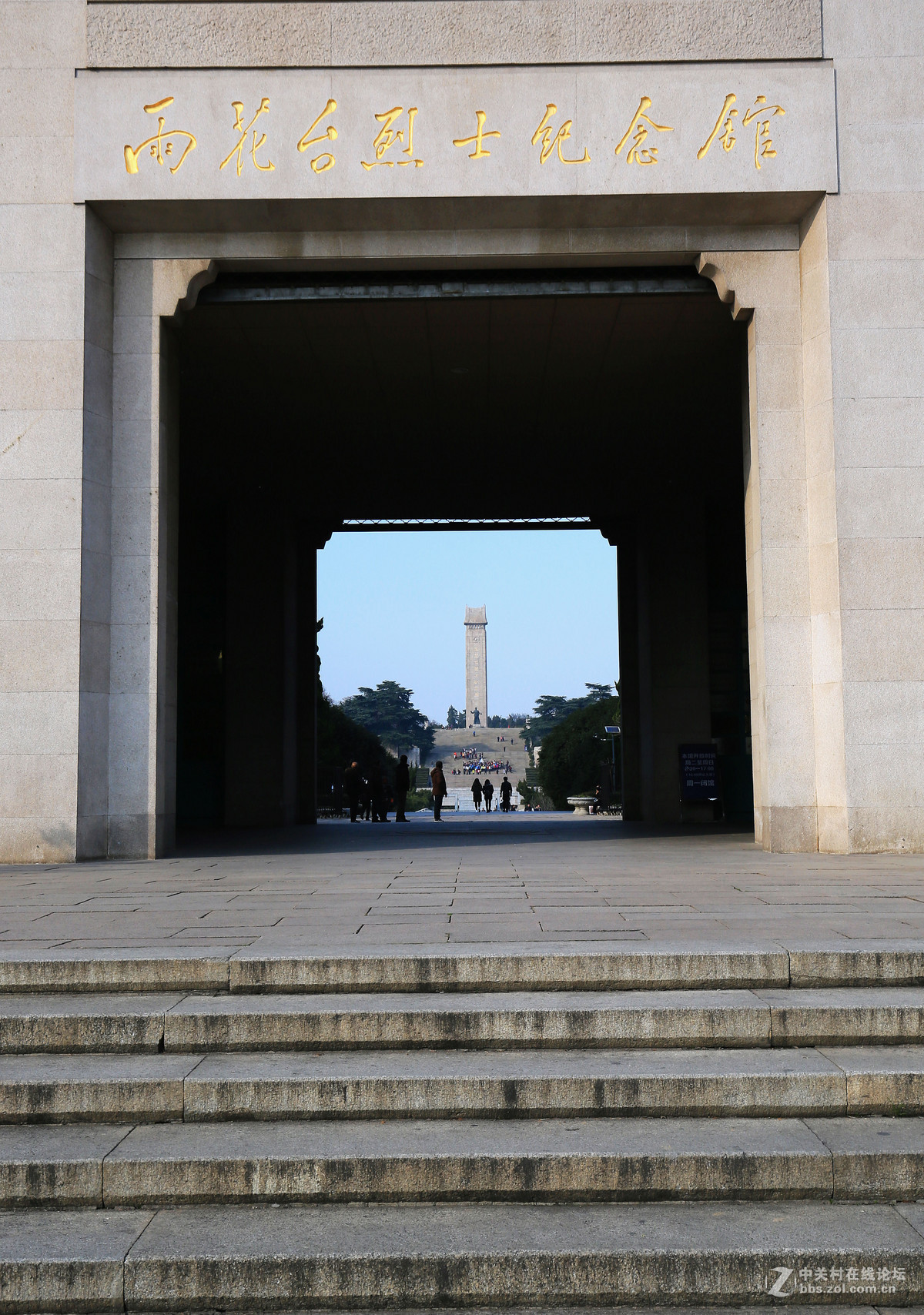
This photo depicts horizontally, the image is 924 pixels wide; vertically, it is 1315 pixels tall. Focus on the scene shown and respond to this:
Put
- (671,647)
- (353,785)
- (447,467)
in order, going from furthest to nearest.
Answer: (353,785), (671,647), (447,467)

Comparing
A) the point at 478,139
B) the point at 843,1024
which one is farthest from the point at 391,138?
the point at 843,1024

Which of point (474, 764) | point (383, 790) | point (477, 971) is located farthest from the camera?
point (474, 764)

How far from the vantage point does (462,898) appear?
830 cm

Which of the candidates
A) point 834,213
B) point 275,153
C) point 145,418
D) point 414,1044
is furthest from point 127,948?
point 834,213

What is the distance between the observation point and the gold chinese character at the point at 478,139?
1217 cm

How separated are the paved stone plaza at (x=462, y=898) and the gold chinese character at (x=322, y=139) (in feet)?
24.6

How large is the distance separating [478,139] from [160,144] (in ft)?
11.3

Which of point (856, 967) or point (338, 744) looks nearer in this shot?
point (856, 967)

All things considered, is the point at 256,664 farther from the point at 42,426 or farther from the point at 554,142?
the point at 554,142

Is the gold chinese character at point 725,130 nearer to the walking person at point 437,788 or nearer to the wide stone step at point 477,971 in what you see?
the wide stone step at point 477,971

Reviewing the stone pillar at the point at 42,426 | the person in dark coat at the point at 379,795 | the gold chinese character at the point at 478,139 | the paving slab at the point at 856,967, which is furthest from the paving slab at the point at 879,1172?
the person in dark coat at the point at 379,795

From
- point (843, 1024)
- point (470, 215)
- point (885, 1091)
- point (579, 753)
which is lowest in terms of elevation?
point (885, 1091)

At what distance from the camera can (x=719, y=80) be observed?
1219 centimetres

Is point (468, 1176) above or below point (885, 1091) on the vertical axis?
below
